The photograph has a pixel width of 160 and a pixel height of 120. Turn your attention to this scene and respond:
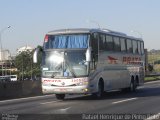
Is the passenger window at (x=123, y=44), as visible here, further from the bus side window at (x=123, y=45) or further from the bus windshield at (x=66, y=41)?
the bus windshield at (x=66, y=41)

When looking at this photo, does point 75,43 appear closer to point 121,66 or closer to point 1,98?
point 121,66

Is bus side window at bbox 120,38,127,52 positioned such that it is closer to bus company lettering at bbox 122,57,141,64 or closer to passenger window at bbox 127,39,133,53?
bus company lettering at bbox 122,57,141,64

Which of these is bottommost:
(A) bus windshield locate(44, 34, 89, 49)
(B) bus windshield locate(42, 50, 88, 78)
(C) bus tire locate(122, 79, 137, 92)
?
(C) bus tire locate(122, 79, 137, 92)

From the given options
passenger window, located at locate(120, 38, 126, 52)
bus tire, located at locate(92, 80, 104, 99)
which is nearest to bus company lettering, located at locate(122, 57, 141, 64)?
passenger window, located at locate(120, 38, 126, 52)

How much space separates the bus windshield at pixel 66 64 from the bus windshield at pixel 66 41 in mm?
313

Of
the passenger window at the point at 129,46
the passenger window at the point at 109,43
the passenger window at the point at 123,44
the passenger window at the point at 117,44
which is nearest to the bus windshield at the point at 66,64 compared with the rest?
the passenger window at the point at 109,43

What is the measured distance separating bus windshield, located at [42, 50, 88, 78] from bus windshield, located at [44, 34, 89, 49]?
313 mm

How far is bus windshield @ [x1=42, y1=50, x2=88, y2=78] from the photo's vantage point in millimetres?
21875

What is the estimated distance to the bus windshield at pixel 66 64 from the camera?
2188cm

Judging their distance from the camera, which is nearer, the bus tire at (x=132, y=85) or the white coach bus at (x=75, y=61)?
the white coach bus at (x=75, y=61)

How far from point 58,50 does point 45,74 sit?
1319 millimetres

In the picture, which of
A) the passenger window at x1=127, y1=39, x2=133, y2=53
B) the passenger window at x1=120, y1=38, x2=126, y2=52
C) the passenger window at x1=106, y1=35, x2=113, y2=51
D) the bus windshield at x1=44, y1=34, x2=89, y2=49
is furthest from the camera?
the passenger window at x1=127, y1=39, x2=133, y2=53

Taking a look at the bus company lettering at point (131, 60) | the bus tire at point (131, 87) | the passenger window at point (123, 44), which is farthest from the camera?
the bus tire at point (131, 87)

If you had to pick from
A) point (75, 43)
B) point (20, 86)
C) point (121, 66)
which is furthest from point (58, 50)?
point (20, 86)
